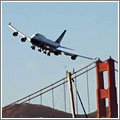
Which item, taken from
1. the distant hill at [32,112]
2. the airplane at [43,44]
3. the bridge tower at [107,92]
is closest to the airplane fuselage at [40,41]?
the airplane at [43,44]

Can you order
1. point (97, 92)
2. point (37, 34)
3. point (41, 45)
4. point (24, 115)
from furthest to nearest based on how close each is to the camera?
point (24, 115)
point (97, 92)
point (37, 34)
point (41, 45)

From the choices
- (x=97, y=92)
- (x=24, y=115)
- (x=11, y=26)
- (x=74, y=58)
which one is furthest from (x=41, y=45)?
(x=24, y=115)

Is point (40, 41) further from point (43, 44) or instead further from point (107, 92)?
A: point (107, 92)

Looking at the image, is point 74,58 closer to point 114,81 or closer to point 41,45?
point 41,45

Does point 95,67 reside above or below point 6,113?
above

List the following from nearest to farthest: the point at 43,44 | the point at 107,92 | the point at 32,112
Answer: the point at 43,44, the point at 107,92, the point at 32,112

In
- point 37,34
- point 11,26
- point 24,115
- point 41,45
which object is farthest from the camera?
point 24,115

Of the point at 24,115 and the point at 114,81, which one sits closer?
the point at 114,81

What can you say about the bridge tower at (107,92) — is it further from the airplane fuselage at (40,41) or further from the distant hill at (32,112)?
the airplane fuselage at (40,41)

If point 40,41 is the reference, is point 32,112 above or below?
below

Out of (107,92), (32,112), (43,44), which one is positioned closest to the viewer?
(43,44)

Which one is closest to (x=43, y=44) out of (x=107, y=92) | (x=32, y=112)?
(x=107, y=92)
